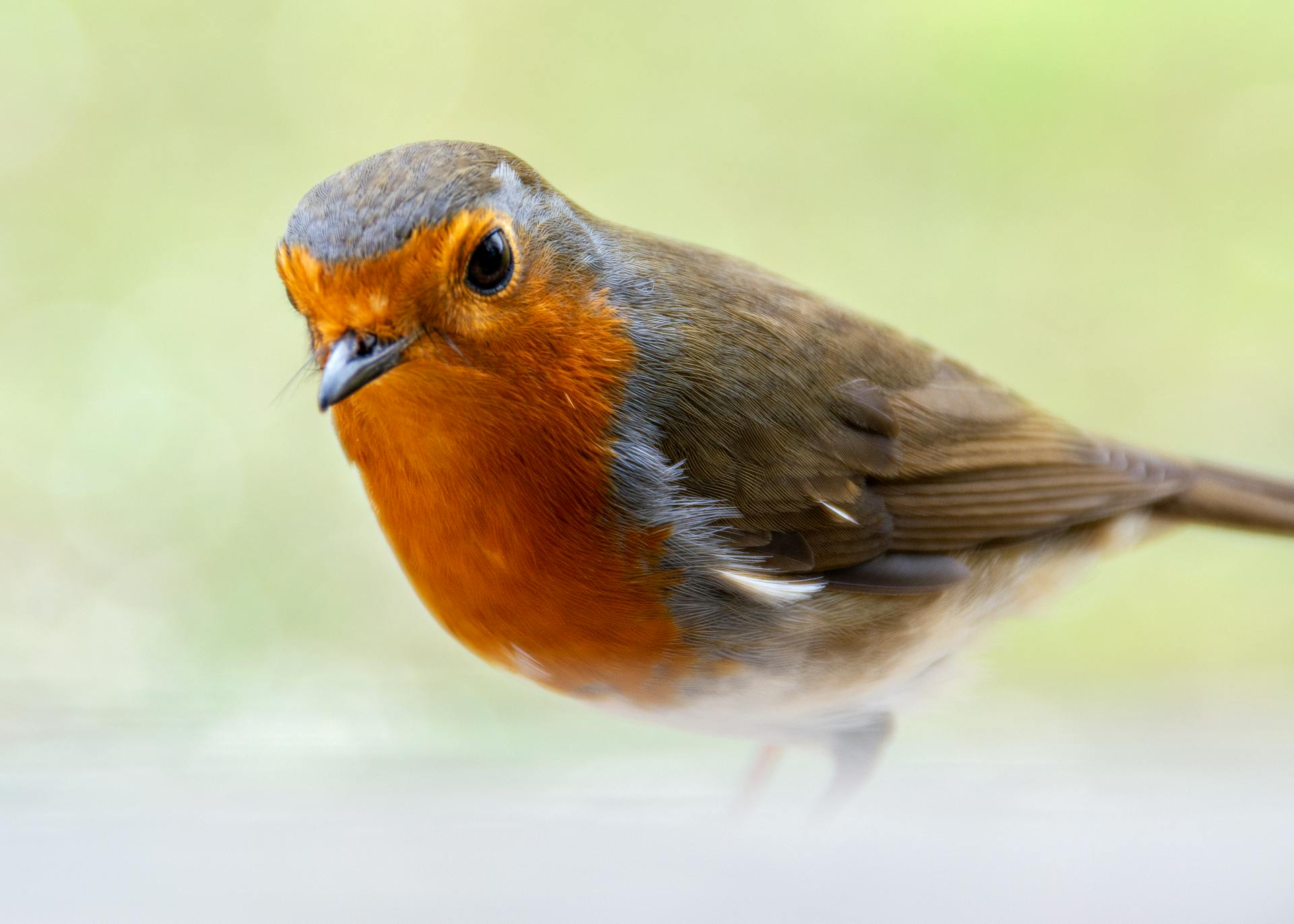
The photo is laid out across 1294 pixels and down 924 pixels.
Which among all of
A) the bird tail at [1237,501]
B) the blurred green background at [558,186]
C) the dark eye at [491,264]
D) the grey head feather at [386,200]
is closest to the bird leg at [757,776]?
the blurred green background at [558,186]

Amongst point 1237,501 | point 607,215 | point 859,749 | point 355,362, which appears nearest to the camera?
point 355,362

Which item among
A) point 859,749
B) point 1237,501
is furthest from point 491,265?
point 1237,501

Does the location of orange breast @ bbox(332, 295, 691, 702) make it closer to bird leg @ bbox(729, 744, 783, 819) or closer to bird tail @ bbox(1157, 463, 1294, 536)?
bird leg @ bbox(729, 744, 783, 819)

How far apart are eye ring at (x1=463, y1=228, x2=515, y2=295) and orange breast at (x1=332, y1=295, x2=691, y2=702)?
0.09 meters

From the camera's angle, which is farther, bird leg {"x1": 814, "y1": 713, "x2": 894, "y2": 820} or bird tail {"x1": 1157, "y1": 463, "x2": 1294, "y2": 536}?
bird tail {"x1": 1157, "y1": 463, "x2": 1294, "y2": 536}

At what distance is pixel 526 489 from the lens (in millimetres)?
1851

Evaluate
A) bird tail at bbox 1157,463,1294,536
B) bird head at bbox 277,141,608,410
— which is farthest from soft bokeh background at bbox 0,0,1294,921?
bird head at bbox 277,141,608,410

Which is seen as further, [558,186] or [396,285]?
[558,186]

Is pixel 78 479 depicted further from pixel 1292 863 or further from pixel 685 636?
pixel 1292 863

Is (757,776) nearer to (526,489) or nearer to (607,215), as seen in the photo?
(526,489)

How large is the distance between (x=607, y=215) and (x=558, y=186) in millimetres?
151

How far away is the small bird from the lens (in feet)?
5.41

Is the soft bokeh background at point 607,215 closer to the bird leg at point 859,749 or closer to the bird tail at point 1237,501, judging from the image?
the bird leg at point 859,749

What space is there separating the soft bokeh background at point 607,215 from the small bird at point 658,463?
0.94 feet
